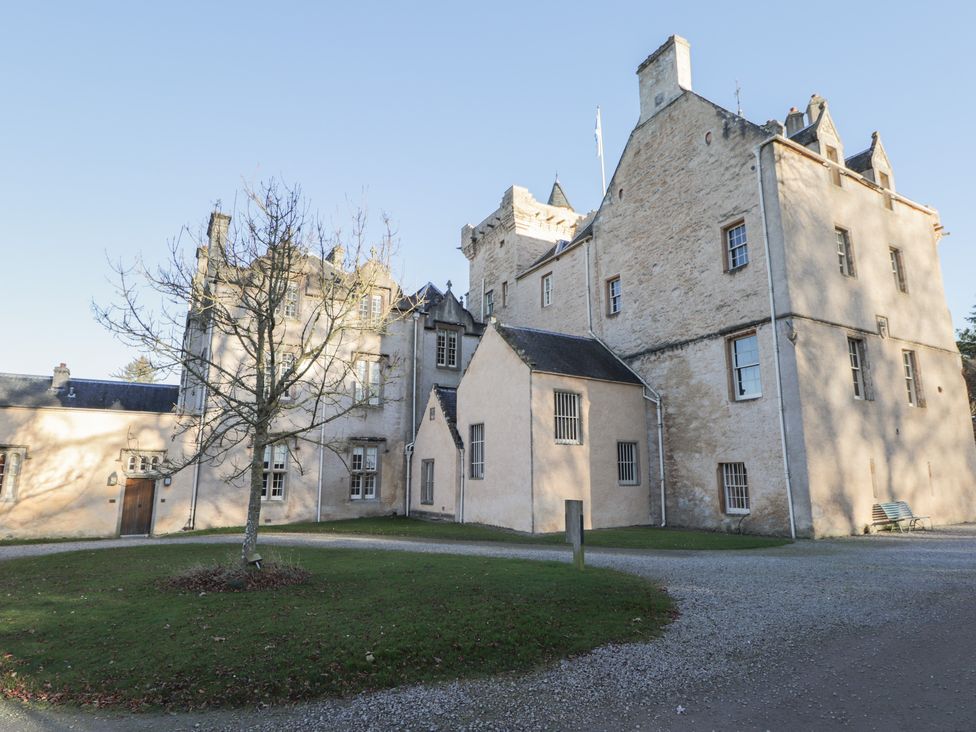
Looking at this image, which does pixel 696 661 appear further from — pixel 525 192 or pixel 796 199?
pixel 525 192

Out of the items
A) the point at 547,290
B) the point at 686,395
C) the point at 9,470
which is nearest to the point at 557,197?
the point at 547,290

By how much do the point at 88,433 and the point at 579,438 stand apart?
60.0 feet

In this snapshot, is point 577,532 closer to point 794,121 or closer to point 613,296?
point 613,296

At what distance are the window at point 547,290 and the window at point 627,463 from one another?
35.4 ft

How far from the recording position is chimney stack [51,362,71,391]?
23250 millimetres

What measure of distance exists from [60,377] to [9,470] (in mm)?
4489

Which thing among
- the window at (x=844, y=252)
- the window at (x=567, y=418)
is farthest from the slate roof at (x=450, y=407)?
the window at (x=844, y=252)

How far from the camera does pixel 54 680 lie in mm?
5562

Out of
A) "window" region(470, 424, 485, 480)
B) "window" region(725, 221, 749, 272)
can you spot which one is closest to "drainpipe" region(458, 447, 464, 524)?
"window" region(470, 424, 485, 480)

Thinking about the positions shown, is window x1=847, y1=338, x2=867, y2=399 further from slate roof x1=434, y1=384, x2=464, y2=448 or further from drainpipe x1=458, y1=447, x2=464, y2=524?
slate roof x1=434, y1=384, x2=464, y2=448

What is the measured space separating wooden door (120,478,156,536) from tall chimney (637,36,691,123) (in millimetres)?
25709

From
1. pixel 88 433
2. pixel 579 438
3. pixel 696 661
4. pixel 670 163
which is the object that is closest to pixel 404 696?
pixel 696 661

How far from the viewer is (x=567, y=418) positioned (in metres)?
20.2

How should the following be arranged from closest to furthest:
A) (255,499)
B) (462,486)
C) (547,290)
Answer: (255,499) → (462,486) → (547,290)
